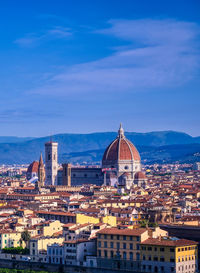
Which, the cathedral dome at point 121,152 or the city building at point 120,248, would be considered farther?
the cathedral dome at point 121,152

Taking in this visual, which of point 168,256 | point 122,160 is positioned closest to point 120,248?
point 168,256

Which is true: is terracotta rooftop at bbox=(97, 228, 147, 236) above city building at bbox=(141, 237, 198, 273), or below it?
above

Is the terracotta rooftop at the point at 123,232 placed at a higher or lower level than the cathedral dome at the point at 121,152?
lower

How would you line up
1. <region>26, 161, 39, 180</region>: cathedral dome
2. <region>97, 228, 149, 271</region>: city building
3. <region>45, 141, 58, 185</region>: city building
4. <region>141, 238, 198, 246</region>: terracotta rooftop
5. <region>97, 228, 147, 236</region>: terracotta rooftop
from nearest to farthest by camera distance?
<region>141, 238, 198, 246</region>: terracotta rooftop < <region>97, 228, 149, 271</region>: city building < <region>97, 228, 147, 236</region>: terracotta rooftop < <region>45, 141, 58, 185</region>: city building < <region>26, 161, 39, 180</region>: cathedral dome

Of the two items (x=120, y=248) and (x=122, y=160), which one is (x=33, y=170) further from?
(x=120, y=248)

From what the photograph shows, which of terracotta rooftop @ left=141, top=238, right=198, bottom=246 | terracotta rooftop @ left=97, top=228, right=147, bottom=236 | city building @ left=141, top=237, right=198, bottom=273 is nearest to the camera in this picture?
city building @ left=141, top=237, right=198, bottom=273

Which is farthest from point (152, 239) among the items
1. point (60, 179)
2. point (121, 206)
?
point (60, 179)

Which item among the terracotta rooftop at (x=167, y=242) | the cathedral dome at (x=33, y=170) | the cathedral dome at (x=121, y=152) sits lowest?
the terracotta rooftop at (x=167, y=242)

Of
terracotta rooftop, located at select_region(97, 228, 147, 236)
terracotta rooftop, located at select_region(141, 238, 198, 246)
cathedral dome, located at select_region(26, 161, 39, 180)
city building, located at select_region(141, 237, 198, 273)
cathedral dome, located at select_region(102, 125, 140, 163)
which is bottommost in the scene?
city building, located at select_region(141, 237, 198, 273)

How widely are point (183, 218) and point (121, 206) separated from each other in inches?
676

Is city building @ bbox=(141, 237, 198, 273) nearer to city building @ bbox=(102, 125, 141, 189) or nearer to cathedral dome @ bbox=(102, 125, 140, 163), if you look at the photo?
Result: city building @ bbox=(102, 125, 141, 189)

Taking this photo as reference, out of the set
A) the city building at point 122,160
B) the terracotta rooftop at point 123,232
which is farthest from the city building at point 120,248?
the city building at point 122,160

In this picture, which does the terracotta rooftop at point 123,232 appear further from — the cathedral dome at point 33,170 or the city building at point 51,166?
the cathedral dome at point 33,170

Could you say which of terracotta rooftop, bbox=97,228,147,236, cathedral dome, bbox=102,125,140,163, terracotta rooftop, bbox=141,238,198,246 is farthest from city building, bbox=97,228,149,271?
cathedral dome, bbox=102,125,140,163
